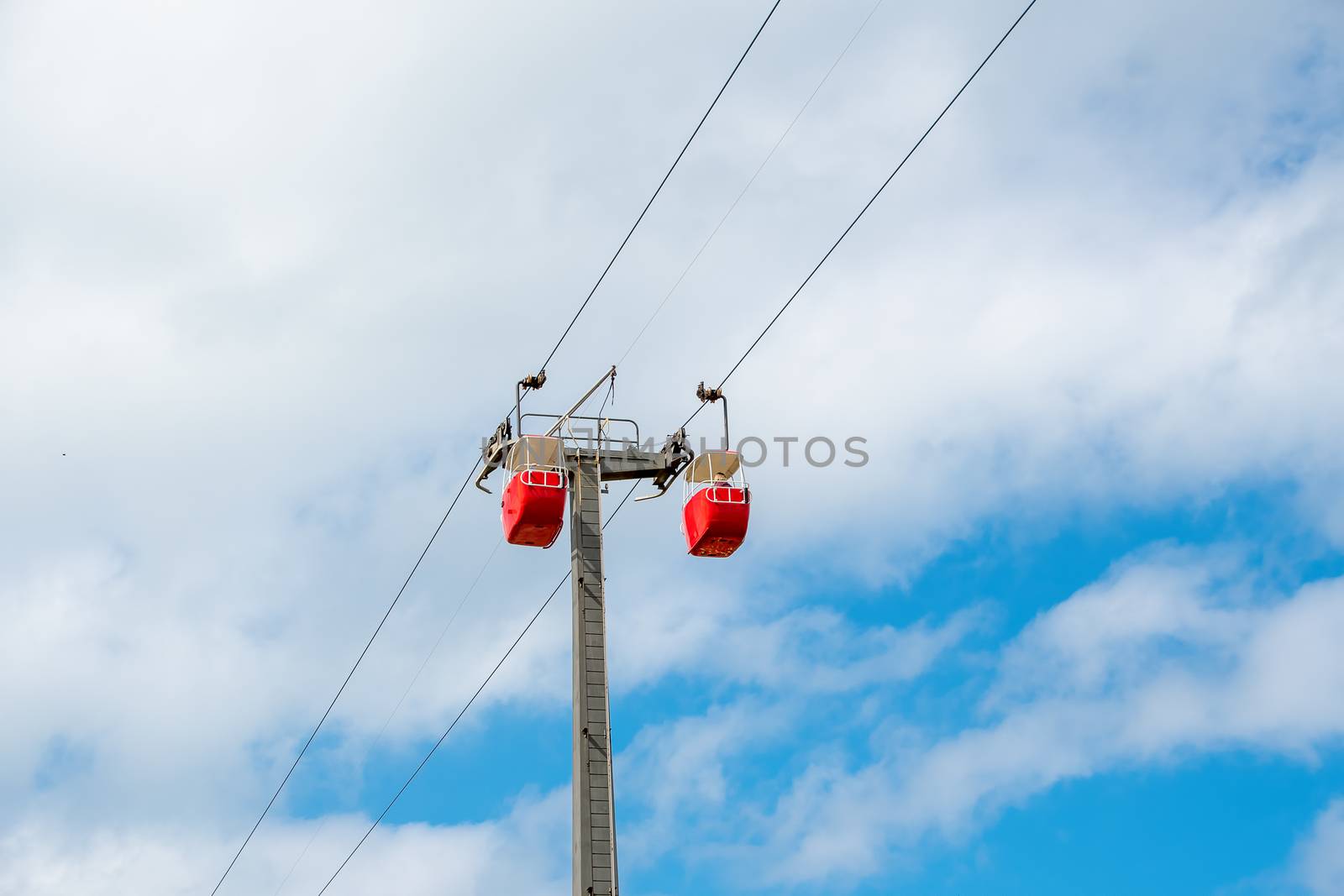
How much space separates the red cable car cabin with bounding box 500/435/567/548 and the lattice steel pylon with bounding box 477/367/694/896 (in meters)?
0.09

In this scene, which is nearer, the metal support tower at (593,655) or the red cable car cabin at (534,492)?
the metal support tower at (593,655)

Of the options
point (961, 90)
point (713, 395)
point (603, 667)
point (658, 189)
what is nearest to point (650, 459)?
point (713, 395)

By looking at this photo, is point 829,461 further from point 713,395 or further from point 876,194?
point 876,194

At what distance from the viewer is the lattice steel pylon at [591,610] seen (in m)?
21.4

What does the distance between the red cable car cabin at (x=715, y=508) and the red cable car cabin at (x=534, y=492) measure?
1829 millimetres

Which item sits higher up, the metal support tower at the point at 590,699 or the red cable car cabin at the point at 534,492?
the red cable car cabin at the point at 534,492

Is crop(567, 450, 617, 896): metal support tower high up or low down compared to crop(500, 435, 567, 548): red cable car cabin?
down

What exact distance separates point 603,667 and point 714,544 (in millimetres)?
2559

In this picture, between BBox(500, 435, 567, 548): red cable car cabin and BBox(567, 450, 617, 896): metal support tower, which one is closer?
BBox(567, 450, 617, 896): metal support tower

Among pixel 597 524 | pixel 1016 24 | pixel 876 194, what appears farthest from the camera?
A: pixel 597 524

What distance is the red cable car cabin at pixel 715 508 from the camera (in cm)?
2383

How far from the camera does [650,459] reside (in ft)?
80.9

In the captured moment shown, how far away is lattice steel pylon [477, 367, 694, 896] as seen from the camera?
21438 mm

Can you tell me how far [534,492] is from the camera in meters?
23.3
